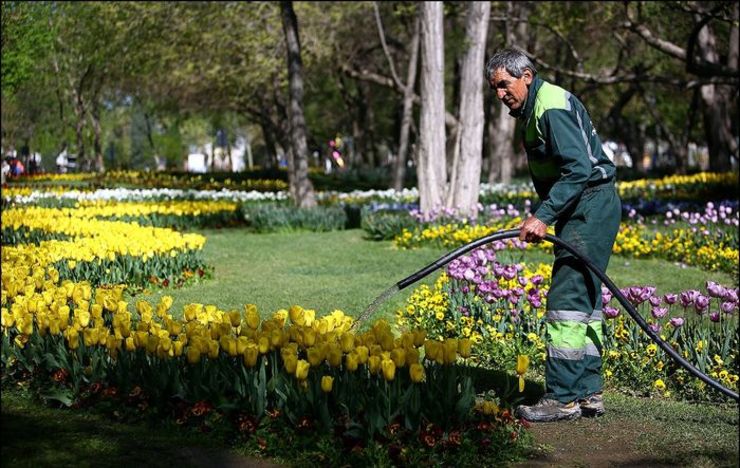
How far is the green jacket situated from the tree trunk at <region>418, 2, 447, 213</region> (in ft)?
36.1

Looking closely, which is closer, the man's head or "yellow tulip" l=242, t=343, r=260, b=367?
"yellow tulip" l=242, t=343, r=260, b=367

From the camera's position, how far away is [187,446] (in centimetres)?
445

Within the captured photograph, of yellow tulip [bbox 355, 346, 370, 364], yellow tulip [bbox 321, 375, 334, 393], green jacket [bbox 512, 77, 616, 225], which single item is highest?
green jacket [bbox 512, 77, 616, 225]

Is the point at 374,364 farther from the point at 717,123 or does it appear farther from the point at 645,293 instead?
the point at 717,123

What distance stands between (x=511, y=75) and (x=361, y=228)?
506 inches

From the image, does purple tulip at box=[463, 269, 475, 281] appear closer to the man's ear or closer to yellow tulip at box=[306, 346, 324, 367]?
the man's ear

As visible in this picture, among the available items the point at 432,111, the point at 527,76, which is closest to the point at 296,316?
the point at 527,76

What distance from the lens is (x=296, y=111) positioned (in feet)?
59.4

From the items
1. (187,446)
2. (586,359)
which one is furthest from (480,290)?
(187,446)

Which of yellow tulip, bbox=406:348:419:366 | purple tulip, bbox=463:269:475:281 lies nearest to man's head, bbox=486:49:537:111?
yellow tulip, bbox=406:348:419:366

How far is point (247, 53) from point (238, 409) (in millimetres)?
20240

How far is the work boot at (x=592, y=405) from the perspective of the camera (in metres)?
5.06

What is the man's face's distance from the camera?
482 centimetres

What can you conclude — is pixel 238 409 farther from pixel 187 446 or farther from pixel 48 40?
pixel 48 40
